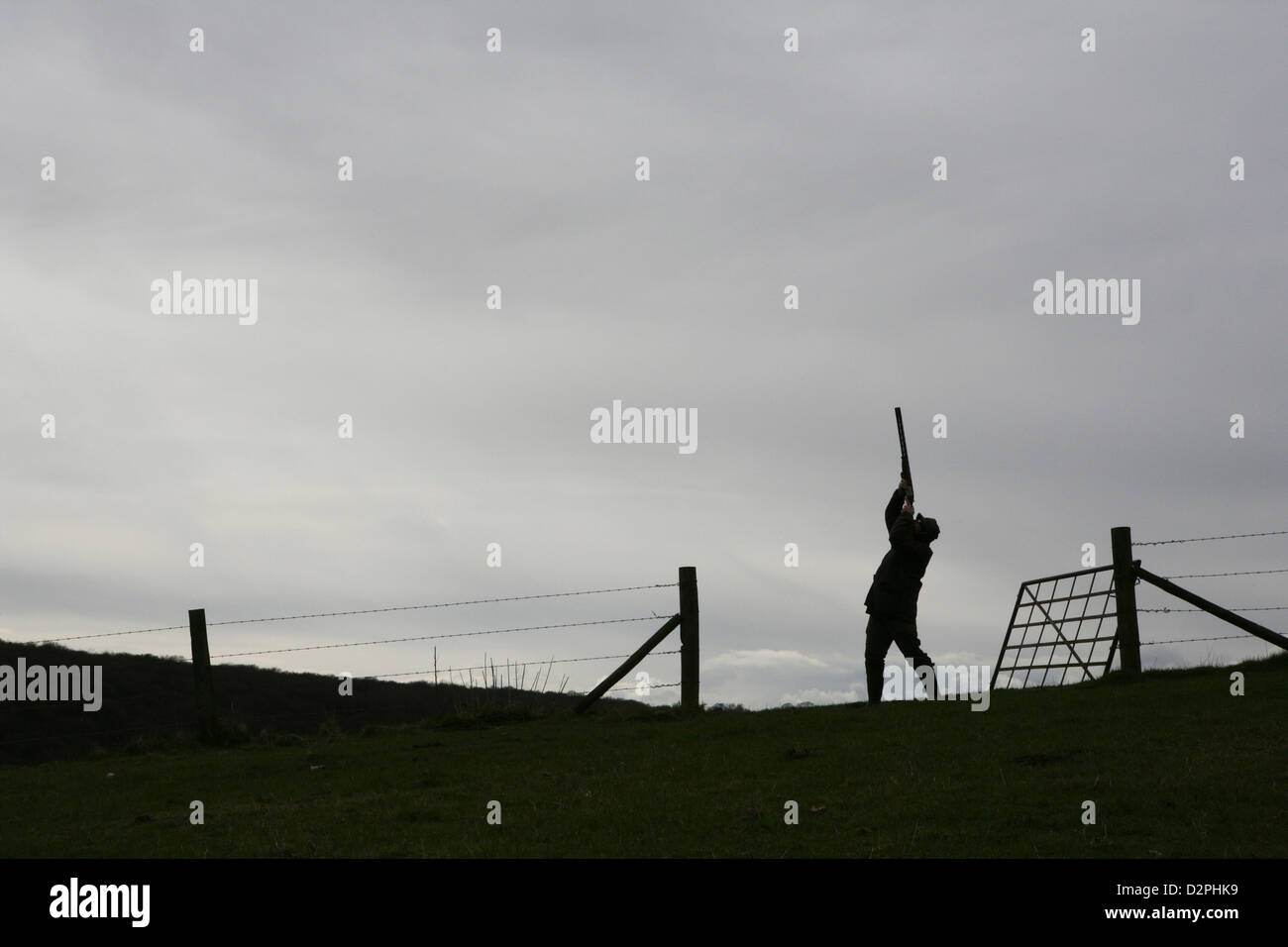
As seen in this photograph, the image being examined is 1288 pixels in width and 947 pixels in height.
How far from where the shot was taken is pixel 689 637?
725 inches

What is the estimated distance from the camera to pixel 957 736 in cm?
1323

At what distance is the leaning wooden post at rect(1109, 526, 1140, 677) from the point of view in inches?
725

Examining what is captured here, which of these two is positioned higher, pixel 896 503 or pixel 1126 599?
pixel 896 503

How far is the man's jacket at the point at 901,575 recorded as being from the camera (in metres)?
17.2

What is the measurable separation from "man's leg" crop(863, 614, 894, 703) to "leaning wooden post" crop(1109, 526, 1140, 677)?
3.62 metres

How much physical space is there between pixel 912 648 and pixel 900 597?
2.21 feet

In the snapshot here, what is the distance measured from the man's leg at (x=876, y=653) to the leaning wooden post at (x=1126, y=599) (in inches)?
142

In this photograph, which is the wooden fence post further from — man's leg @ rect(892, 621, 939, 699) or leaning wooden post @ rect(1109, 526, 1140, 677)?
man's leg @ rect(892, 621, 939, 699)
